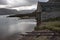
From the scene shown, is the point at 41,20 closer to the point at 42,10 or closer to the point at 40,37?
the point at 42,10

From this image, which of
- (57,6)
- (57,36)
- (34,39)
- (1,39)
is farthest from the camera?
(57,6)

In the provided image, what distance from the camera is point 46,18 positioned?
17156mm

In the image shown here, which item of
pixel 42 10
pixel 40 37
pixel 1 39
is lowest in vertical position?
pixel 1 39

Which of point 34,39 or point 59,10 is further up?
point 59,10

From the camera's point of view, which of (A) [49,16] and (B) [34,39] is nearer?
(B) [34,39]

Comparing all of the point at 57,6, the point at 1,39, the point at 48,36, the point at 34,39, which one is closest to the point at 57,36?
the point at 48,36

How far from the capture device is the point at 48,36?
1016 centimetres

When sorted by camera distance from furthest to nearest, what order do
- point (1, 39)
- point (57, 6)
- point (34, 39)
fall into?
point (57, 6), point (1, 39), point (34, 39)

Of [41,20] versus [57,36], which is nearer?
[57,36]

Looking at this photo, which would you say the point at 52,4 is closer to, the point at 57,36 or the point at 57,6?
the point at 57,6

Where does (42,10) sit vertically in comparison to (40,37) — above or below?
above

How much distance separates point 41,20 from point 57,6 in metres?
2.13

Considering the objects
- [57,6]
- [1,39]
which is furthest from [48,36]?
[57,6]

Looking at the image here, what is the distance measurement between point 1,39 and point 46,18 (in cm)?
537
